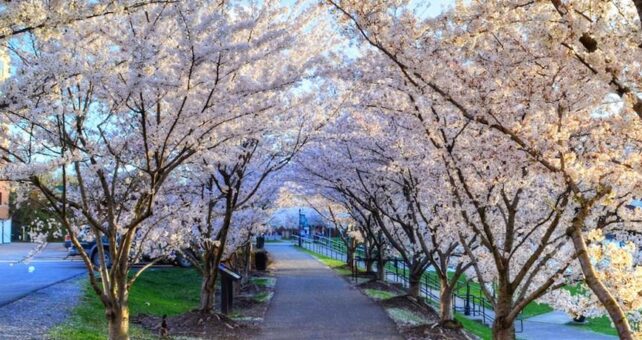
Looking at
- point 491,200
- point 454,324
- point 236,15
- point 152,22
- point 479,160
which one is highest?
point 236,15

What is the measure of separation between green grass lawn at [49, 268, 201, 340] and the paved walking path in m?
2.50

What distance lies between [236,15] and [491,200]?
4086 mm

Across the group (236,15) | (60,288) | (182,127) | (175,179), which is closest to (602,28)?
(182,127)

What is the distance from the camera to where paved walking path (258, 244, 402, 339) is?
38.4 feet

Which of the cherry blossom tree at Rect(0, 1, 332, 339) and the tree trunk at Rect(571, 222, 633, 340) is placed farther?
the cherry blossom tree at Rect(0, 1, 332, 339)

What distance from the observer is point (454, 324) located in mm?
12906

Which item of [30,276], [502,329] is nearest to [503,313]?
[502,329]

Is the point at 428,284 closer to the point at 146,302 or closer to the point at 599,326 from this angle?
the point at 599,326

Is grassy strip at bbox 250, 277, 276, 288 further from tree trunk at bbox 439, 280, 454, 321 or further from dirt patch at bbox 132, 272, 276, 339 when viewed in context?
tree trunk at bbox 439, 280, 454, 321

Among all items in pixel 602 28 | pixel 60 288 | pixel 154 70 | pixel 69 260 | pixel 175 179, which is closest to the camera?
pixel 602 28

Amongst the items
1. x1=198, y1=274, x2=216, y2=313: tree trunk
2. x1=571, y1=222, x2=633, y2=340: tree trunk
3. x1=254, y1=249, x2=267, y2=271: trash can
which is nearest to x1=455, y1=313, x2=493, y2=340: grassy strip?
x1=198, y1=274, x2=216, y2=313: tree trunk

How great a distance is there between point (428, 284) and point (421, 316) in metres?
11.0

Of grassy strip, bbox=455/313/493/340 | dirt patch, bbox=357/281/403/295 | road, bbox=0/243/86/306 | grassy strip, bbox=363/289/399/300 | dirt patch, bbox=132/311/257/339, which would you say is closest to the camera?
dirt patch, bbox=132/311/257/339

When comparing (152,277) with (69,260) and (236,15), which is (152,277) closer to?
(69,260)
